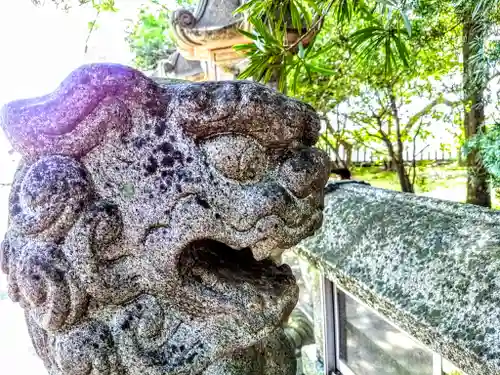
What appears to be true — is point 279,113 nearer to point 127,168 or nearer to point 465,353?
point 127,168

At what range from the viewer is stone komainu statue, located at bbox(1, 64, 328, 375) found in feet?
2.06

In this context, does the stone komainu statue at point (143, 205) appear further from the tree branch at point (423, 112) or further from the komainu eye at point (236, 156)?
the tree branch at point (423, 112)

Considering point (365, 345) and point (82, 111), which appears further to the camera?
A: point (365, 345)

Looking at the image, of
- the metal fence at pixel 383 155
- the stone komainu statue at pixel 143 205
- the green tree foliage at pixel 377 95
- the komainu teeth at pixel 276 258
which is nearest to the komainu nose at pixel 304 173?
the stone komainu statue at pixel 143 205

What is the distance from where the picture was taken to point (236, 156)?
639 millimetres

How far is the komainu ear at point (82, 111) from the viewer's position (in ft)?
2.06

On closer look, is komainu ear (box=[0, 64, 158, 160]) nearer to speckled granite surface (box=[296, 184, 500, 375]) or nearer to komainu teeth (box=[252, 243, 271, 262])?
komainu teeth (box=[252, 243, 271, 262])

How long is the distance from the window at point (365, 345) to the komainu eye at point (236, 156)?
537 millimetres

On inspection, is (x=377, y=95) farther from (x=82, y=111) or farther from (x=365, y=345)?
(x=82, y=111)

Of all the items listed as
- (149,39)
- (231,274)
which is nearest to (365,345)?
(231,274)

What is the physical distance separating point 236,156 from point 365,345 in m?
0.80

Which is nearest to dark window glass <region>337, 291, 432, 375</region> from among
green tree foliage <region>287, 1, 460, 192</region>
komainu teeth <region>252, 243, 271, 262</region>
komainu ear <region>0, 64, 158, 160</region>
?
komainu teeth <region>252, 243, 271, 262</region>

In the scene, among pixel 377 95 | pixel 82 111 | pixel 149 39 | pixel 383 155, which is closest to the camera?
pixel 82 111

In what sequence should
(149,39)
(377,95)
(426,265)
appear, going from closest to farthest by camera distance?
(426,265), (377,95), (149,39)
